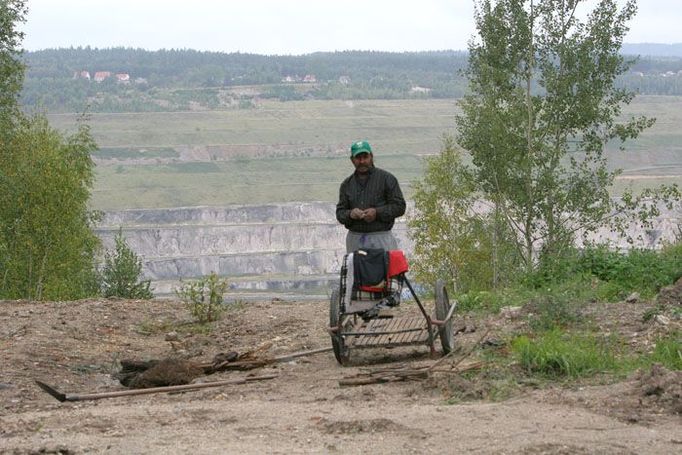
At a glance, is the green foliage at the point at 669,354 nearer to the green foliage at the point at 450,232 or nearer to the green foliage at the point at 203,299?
the green foliage at the point at 203,299

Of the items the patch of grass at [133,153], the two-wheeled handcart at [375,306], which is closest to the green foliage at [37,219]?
the two-wheeled handcart at [375,306]

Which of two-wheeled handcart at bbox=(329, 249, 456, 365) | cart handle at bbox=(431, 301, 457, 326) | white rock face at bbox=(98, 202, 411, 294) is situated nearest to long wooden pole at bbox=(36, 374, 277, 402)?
two-wheeled handcart at bbox=(329, 249, 456, 365)

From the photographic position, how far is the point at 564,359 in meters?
10.4

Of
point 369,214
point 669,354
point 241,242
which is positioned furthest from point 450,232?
point 241,242

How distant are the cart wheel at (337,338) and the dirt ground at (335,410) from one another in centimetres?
13

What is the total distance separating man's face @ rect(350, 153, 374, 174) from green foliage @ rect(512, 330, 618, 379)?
248cm

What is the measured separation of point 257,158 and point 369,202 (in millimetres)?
166982

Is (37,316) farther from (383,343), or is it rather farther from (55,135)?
(55,135)

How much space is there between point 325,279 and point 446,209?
59213 millimetres

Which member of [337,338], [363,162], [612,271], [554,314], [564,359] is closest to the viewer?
[564,359]

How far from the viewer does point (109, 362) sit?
13875 millimetres

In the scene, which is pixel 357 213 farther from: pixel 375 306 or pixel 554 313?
pixel 554 313

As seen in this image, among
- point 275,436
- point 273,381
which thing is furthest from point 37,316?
point 275,436

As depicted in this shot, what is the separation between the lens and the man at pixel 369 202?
40.3ft
